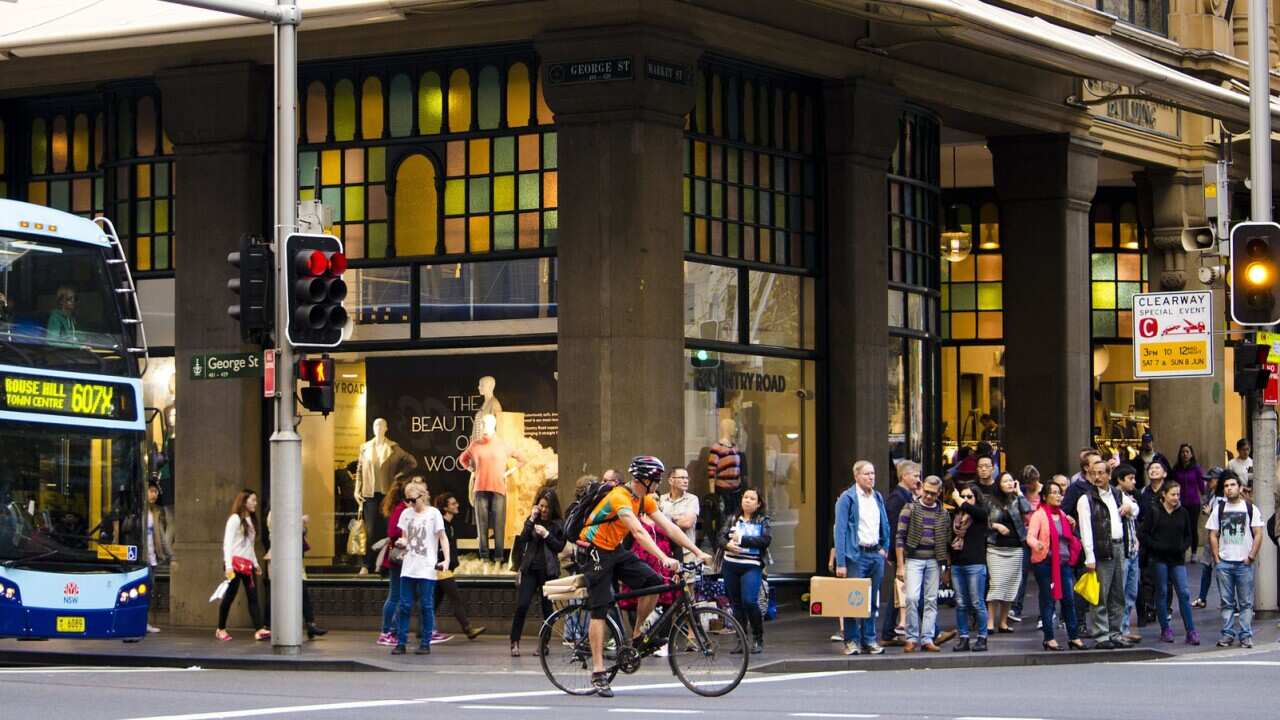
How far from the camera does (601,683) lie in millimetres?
15648

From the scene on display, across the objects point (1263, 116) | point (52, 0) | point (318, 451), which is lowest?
point (318, 451)

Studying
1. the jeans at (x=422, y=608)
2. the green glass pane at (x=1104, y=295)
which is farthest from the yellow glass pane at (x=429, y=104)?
the green glass pane at (x=1104, y=295)

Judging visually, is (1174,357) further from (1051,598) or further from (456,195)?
(456,195)

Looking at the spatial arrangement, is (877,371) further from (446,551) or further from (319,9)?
(319,9)

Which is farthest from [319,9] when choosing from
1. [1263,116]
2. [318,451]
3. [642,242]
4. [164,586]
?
[1263,116]

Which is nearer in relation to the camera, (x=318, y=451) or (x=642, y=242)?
(x=642, y=242)

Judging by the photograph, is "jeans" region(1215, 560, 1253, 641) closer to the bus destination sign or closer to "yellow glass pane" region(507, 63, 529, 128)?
A: "yellow glass pane" region(507, 63, 529, 128)

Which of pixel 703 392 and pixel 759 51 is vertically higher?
pixel 759 51

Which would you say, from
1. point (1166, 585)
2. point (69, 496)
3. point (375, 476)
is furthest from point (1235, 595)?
point (69, 496)

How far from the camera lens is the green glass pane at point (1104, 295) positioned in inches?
1468

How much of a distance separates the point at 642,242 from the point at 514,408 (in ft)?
8.07

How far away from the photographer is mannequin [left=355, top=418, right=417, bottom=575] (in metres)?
23.8

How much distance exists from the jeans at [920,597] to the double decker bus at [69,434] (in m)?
7.37

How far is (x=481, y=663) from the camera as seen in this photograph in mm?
19750
